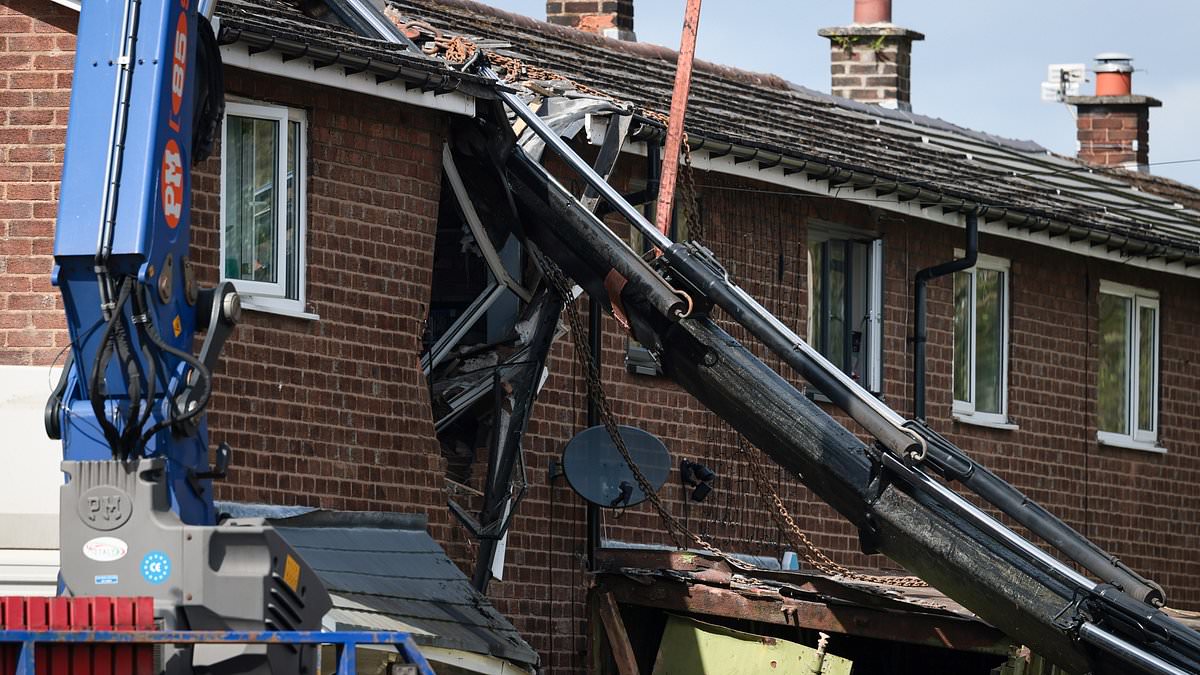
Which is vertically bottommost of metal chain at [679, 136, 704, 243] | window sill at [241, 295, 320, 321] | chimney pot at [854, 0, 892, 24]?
window sill at [241, 295, 320, 321]

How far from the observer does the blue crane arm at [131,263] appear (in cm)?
1105

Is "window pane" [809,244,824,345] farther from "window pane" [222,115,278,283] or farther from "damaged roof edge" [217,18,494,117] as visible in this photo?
"window pane" [222,115,278,283]

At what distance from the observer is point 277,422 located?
15812 mm

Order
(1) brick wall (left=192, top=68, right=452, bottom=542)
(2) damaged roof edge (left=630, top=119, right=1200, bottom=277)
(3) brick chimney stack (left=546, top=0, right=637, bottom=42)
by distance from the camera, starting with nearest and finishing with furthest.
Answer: (1) brick wall (left=192, top=68, right=452, bottom=542) → (2) damaged roof edge (left=630, top=119, right=1200, bottom=277) → (3) brick chimney stack (left=546, top=0, right=637, bottom=42)

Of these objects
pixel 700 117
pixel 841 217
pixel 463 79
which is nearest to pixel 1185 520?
pixel 841 217

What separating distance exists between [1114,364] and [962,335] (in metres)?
2.80

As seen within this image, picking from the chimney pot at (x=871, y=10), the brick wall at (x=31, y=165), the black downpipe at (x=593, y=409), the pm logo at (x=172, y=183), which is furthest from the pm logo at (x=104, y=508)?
the chimney pot at (x=871, y=10)

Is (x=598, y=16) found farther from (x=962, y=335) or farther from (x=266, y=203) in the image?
(x=266, y=203)

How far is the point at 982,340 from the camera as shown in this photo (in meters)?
23.4

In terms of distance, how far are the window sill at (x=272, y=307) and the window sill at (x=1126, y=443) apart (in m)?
11.1

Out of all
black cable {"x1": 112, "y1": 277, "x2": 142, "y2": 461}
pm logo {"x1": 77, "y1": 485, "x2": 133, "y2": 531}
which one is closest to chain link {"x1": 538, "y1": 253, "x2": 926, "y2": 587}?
black cable {"x1": 112, "y1": 277, "x2": 142, "y2": 461}

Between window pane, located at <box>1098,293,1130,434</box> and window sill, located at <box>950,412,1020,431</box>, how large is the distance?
2.02 metres

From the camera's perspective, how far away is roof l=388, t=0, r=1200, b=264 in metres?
20.5

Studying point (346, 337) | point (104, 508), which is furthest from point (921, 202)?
point (104, 508)
